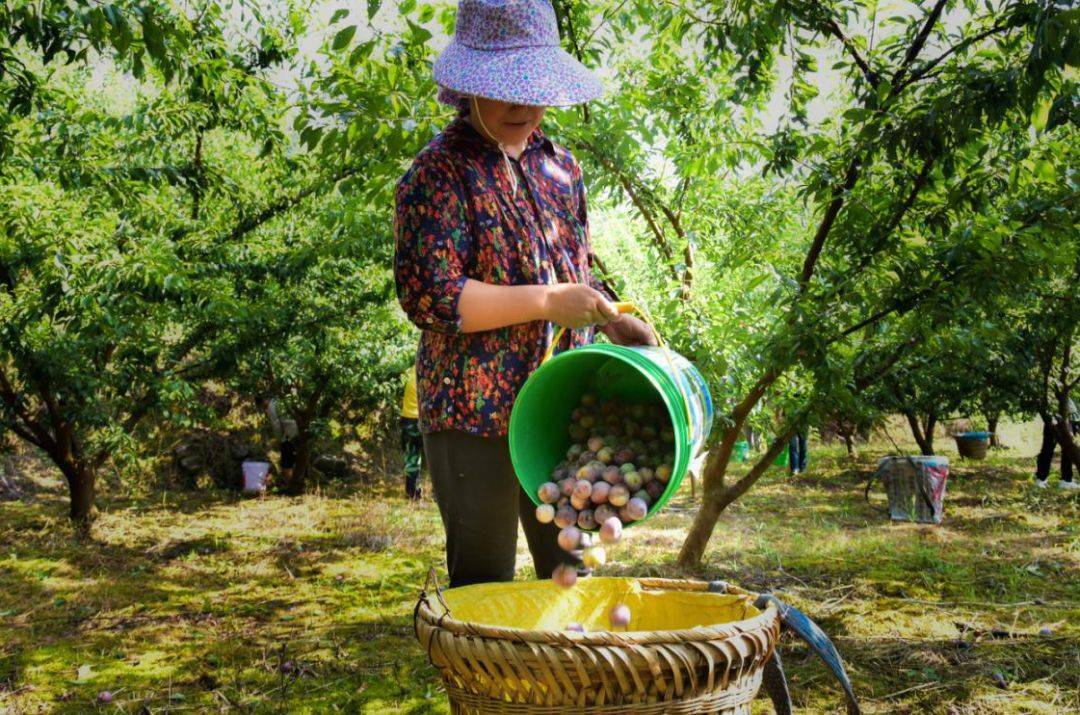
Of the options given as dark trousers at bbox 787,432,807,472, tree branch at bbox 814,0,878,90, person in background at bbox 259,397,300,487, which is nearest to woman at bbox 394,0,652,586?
tree branch at bbox 814,0,878,90

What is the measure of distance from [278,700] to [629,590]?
1.67 meters

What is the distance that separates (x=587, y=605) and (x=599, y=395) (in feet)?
1.64

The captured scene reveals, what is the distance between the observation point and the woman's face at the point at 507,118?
193cm

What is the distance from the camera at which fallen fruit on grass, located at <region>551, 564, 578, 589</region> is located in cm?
191

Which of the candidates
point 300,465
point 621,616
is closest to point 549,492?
point 621,616

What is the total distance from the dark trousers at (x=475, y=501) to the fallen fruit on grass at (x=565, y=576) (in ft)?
0.36

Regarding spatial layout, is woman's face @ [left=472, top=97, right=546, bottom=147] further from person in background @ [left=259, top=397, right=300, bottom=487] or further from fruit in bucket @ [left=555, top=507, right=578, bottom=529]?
person in background @ [left=259, top=397, right=300, bottom=487]

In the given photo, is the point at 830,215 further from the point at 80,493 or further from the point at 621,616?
the point at 80,493

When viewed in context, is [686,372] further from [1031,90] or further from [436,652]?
[1031,90]

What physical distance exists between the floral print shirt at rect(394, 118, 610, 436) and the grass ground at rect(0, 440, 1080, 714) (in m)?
1.56

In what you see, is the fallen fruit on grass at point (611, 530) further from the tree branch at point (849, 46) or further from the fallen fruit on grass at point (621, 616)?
the tree branch at point (849, 46)

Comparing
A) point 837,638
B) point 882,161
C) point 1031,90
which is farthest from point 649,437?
point 882,161

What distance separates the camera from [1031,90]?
237 centimetres

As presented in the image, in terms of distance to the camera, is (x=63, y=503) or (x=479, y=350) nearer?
(x=479, y=350)
